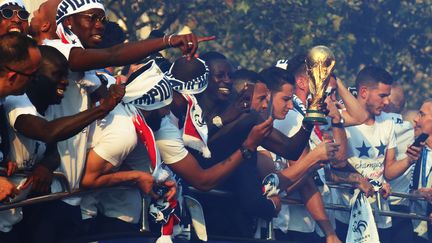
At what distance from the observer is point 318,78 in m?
11.0

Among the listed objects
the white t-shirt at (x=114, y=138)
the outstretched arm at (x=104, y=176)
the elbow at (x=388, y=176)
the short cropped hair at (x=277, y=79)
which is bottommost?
the elbow at (x=388, y=176)

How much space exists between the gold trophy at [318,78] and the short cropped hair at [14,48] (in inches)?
137

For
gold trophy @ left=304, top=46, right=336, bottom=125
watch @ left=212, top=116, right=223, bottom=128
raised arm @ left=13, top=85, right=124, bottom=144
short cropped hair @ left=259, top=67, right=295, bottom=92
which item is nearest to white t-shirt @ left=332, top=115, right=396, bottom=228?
short cropped hair @ left=259, top=67, right=295, bottom=92

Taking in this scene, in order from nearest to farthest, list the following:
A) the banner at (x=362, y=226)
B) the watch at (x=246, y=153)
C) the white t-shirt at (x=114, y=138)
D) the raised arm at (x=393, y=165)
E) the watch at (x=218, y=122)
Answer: the white t-shirt at (x=114, y=138), the watch at (x=246, y=153), the watch at (x=218, y=122), the banner at (x=362, y=226), the raised arm at (x=393, y=165)

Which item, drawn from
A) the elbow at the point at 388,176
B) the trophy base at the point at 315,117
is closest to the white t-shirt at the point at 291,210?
the trophy base at the point at 315,117

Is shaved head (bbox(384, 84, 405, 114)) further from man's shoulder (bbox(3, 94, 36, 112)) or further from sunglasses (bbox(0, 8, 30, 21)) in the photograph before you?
man's shoulder (bbox(3, 94, 36, 112))

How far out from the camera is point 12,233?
28.2 feet

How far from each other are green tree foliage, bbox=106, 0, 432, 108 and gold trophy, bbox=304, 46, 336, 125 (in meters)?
5.10

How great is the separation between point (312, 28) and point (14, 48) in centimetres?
979

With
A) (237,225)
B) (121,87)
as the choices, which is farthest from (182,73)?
(121,87)

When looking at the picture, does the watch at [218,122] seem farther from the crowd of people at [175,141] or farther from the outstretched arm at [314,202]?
the outstretched arm at [314,202]

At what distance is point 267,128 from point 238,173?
62cm

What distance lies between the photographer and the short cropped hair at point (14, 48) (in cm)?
794

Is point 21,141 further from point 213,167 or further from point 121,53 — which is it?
point 213,167
